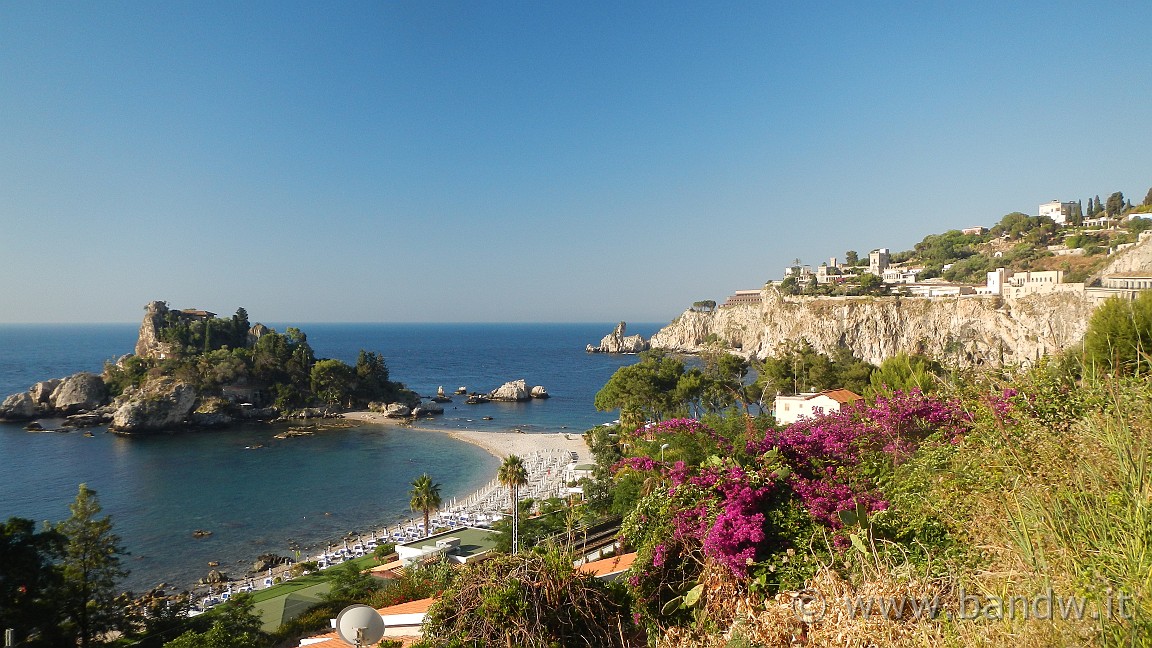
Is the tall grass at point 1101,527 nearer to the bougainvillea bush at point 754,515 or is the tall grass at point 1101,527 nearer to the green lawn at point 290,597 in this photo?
the bougainvillea bush at point 754,515

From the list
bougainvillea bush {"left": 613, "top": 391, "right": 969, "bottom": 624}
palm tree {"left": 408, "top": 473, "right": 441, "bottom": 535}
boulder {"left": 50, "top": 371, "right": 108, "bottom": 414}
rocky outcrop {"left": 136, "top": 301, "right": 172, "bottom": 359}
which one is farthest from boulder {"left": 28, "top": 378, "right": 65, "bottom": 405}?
bougainvillea bush {"left": 613, "top": 391, "right": 969, "bottom": 624}

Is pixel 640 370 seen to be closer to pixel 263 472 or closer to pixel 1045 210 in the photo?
pixel 263 472

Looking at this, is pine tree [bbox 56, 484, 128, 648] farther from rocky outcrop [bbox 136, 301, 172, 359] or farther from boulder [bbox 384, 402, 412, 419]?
rocky outcrop [bbox 136, 301, 172, 359]

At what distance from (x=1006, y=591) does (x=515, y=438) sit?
130ft

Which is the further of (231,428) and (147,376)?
(147,376)

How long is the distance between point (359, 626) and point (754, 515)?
Result: 122 inches

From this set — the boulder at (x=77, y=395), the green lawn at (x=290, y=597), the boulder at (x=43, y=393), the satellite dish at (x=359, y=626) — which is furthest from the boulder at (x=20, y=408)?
the satellite dish at (x=359, y=626)

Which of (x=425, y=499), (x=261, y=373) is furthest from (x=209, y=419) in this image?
(x=425, y=499)

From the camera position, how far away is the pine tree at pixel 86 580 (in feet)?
37.9

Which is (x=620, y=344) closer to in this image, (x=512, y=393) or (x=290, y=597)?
(x=512, y=393)

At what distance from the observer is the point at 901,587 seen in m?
3.14

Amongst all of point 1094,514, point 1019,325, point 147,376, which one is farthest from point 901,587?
point 147,376

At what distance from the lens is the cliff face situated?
146ft

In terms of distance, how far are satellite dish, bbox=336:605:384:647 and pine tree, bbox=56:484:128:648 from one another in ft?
34.2
